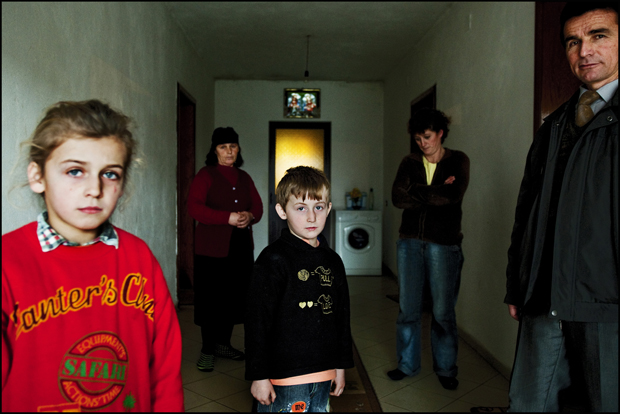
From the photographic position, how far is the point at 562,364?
48.3 inches

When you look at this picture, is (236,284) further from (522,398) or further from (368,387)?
(522,398)

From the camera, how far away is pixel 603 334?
109 centimetres

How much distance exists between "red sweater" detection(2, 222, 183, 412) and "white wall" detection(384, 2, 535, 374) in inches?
83.0

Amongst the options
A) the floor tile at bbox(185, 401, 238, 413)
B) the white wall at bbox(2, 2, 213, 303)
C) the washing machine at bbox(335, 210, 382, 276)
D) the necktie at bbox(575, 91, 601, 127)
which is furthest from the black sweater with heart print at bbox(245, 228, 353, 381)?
the washing machine at bbox(335, 210, 382, 276)

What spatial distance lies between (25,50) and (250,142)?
4960 mm

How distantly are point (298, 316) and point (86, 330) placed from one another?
66cm

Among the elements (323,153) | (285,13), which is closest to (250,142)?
(323,153)

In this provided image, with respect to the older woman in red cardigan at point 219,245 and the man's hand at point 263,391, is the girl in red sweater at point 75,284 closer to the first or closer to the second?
the man's hand at point 263,391

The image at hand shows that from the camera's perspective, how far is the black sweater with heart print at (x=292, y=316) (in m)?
1.32

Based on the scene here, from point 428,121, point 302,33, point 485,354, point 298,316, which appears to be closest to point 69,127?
point 298,316

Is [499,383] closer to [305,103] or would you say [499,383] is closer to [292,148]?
[292,148]

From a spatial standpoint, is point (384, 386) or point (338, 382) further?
point (384, 386)

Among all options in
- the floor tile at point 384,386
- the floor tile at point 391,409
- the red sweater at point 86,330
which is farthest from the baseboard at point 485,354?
the red sweater at point 86,330

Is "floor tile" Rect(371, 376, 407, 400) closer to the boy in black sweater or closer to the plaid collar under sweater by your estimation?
the boy in black sweater
